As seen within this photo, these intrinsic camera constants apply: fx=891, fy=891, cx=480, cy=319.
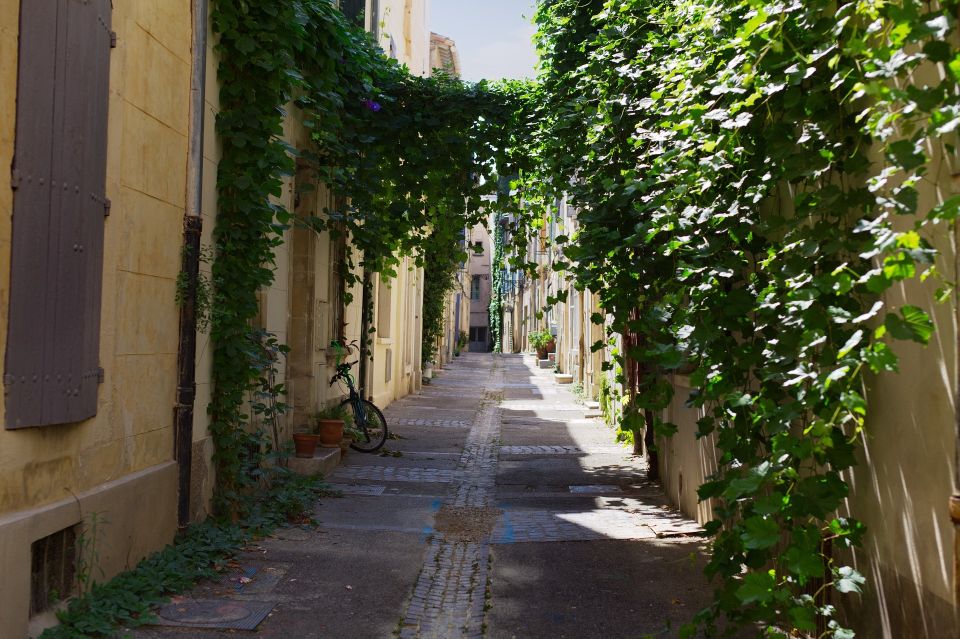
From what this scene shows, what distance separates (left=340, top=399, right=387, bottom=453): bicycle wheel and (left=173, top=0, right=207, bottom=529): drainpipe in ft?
15.0

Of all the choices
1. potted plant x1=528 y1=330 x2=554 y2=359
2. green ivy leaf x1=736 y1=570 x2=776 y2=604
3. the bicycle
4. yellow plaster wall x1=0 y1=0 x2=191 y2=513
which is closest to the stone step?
the bicycle

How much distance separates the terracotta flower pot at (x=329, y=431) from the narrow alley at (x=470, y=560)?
282 mm

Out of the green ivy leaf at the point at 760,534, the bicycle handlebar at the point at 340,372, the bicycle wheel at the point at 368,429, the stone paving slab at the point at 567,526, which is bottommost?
the stone paving slab at the point at 567,526

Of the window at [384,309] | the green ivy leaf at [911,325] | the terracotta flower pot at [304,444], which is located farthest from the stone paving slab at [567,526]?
the window at [384,309]

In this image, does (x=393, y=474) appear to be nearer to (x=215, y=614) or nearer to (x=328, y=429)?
(x=328, y=429)

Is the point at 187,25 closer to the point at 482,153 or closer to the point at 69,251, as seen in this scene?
the point at 69,251

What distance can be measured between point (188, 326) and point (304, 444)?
3118mm

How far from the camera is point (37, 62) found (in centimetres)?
396

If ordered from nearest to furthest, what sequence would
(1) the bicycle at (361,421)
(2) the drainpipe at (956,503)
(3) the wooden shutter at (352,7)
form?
(2) the drainpipe at (956,503)
(1) the bicycle at (361,421)
(3) the wooden shutter at (352,7)

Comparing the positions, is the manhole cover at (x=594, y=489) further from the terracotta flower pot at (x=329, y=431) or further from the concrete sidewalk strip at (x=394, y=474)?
the terracotta flower pot at (x=329, y=431)

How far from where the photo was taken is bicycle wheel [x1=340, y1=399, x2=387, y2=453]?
1041 cm

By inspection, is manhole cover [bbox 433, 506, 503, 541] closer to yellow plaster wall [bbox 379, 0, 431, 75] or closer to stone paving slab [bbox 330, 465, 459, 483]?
stone paving slab [bbox 330, 465, 459, 483]

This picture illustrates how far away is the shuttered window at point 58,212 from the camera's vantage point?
153 inches

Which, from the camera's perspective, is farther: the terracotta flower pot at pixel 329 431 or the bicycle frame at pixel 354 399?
the bicycle frame at pixel 354 399
